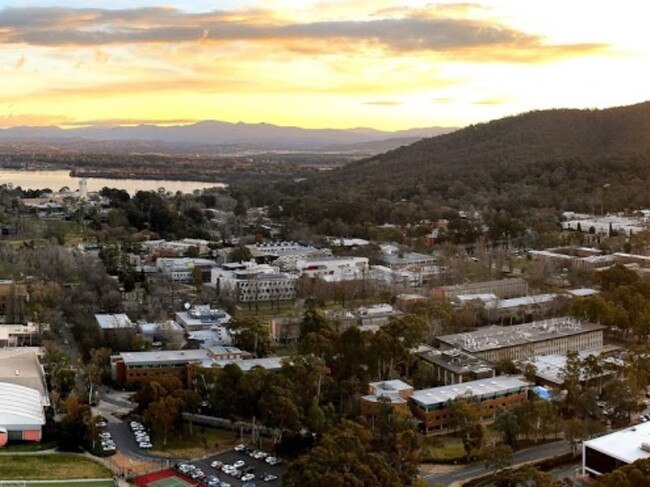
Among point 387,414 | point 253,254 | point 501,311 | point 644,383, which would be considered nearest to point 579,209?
point 253,254

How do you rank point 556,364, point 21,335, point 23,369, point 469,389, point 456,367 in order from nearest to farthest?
point 469,389, point 23,369, point 456,367, point 556,364, point 21,335

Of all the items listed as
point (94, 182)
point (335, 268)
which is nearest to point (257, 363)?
point (335, 268)

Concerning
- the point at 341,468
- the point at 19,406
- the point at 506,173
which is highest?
the point at 506,173

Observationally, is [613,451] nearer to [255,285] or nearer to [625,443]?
[625,443]

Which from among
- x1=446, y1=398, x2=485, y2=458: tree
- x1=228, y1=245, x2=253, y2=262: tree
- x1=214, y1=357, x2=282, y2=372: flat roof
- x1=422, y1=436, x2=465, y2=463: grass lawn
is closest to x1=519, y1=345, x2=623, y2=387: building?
x1=446, y1=398, x2=485, y2=458: tree

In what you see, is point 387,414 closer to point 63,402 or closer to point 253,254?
point 63,402
